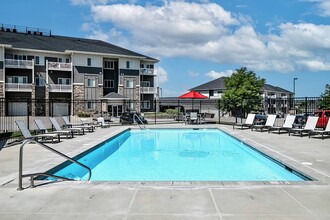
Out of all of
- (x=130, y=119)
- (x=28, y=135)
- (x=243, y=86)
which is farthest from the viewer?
(x=243, y=86)

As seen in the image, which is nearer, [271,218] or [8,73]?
[271,218]

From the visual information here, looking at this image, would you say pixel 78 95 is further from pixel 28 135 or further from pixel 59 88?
pixel 28 135

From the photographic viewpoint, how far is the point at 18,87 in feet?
115

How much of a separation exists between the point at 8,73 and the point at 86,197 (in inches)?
1409

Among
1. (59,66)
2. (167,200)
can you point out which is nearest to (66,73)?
(59,66)

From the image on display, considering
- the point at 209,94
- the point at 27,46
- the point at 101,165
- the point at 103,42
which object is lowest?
the point at 101,165

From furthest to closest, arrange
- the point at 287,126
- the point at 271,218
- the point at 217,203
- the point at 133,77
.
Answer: the point at 133,77 < the point at 287,126 < the point at 217,203 < the point at 271,218

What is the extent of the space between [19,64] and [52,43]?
247 inches

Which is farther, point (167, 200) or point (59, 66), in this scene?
point (59, 66)

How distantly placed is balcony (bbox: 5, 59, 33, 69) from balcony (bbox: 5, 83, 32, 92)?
2036 millimetres

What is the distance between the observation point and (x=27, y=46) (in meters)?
36.2

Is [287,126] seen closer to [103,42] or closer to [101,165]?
[101,165]

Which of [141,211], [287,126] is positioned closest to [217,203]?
[141,211]

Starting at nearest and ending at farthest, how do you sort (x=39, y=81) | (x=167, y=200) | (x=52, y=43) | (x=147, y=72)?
(x=167, y=200)
(x=39, y=81)
(x=52, y=43)
(x=147, y=72)
